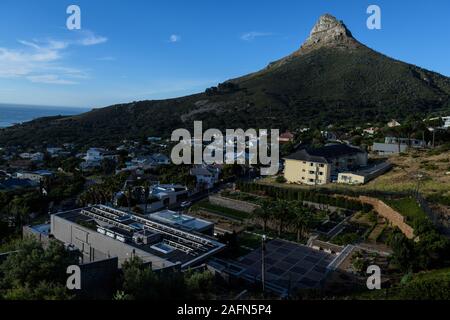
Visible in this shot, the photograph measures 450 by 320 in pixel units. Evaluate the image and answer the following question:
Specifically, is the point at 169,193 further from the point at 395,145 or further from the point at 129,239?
the point at 395,145

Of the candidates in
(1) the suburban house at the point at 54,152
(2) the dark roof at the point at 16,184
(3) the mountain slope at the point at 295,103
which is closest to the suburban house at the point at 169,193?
(2) the dark roof at the point at 16,184

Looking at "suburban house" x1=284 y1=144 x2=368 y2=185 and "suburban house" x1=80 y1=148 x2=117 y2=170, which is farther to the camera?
"suburban house" x1=80 y1=148 x2=117 y2=170

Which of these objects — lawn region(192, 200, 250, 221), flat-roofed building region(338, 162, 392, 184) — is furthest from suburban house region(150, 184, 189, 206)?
flat-roofed building region(338, 162, 392, 184)

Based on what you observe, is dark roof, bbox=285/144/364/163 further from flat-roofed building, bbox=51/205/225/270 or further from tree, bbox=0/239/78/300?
tree, bbox=0/239/78/300

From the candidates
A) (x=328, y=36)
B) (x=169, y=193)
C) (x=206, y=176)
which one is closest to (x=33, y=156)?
(x=206, y=176)

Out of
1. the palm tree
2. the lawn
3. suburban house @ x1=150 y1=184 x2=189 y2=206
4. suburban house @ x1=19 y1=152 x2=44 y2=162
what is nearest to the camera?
the palm tree

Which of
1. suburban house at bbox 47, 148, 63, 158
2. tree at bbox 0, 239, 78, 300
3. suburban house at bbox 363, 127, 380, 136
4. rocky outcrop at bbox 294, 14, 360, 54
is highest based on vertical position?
rocky outcrop at bbox 294, 14, 360, 54

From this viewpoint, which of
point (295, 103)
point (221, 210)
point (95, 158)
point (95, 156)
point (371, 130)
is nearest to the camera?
point (221, 210)

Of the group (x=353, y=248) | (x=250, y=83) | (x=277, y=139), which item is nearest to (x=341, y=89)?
(x=250, y=83)
